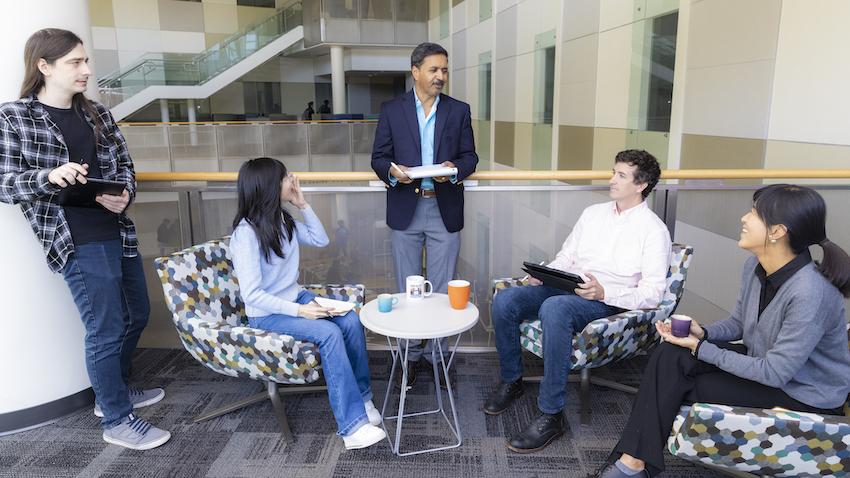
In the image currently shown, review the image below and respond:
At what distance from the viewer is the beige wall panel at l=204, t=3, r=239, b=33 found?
1617 centimetres

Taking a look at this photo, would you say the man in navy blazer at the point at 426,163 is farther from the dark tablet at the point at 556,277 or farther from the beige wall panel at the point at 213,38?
the beige wall panel at the point at 213,38

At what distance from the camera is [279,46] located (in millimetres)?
15930

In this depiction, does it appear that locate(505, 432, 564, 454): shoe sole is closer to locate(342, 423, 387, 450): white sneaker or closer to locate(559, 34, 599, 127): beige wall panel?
locate(342, 423, 387, 450): white sneaker

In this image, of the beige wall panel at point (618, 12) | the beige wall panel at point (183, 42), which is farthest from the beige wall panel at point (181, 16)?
the beige wall panel at point (618, 12)

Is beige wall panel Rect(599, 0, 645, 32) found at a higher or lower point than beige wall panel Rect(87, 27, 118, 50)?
lower

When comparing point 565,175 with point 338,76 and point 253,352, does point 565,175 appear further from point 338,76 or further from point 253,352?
point 338,76

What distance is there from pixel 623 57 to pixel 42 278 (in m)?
5.56

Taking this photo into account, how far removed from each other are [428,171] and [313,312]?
0.90 m

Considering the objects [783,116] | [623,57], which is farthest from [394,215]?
[623,57]

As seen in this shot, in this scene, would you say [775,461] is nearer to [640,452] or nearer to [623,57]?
[640,452]

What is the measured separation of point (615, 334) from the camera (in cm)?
253

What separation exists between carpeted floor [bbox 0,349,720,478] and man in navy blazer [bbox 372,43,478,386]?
0.57m

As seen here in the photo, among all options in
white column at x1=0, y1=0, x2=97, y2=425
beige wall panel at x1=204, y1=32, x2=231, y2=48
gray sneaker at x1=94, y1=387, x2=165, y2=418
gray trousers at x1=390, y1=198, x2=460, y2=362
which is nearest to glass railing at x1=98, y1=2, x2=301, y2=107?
beige wall panel at x1=204, y1=32, x2=231, y2=48

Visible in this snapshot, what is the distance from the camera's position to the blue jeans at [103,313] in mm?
2523
